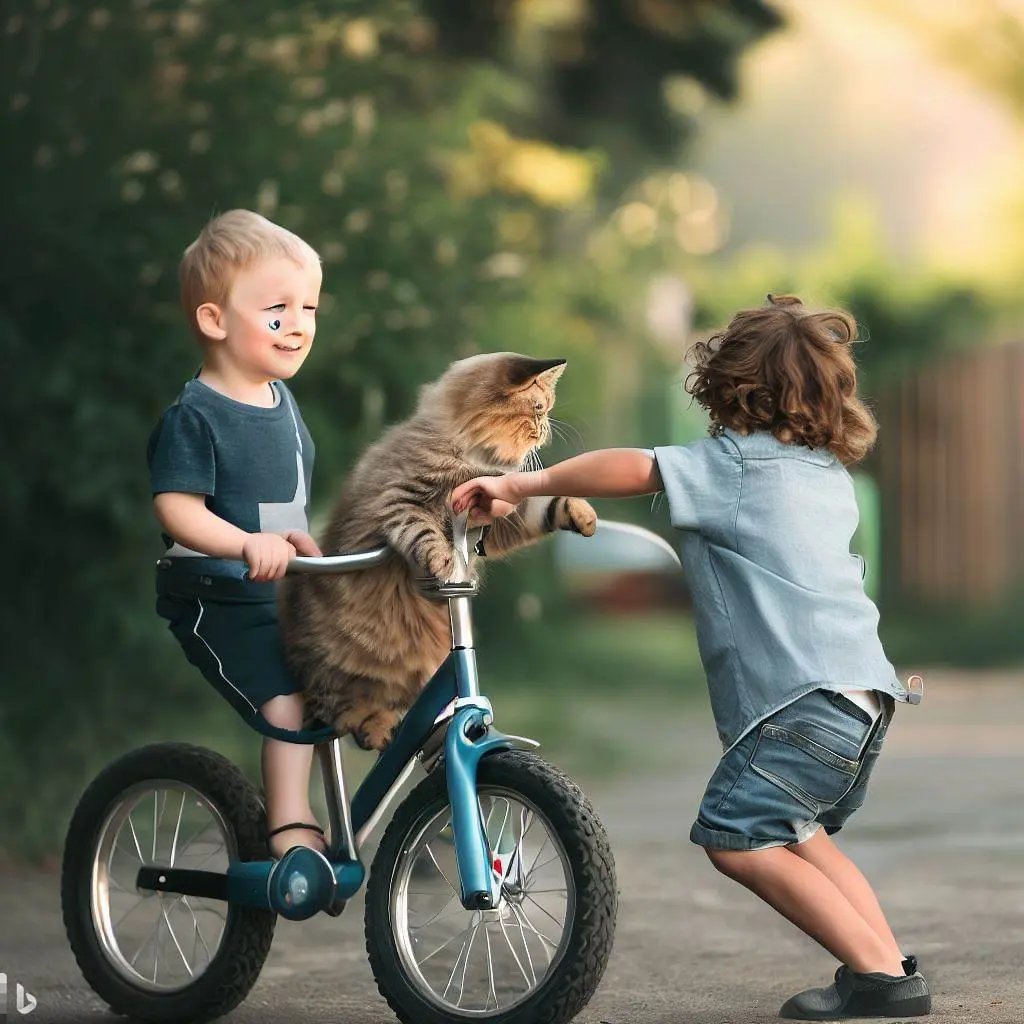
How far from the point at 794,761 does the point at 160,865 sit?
1.52m

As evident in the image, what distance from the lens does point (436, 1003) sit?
11.8ft

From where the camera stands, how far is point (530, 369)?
3578 mm

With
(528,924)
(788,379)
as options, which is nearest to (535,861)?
(528,924)

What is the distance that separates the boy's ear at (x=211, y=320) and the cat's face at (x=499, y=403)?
1.69 ft

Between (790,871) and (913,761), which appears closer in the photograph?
(790,871)

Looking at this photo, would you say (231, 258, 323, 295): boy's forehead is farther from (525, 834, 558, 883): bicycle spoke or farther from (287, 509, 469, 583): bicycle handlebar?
(525, 834, 558, 883): bicycle spoke

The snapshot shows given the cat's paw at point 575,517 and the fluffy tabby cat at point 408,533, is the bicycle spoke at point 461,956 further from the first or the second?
the cat's paw at point 575,517

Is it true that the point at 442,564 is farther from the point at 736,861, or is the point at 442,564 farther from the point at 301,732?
the point at 736,861

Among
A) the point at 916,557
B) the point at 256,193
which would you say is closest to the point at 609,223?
the point at 916,557

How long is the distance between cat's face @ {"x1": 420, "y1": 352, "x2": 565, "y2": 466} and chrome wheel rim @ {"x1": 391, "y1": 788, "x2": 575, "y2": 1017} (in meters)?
0.70

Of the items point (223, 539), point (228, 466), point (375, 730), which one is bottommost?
point (375, 730)

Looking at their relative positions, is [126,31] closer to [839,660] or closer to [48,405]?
[48,405]

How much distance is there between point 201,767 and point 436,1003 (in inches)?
32.4

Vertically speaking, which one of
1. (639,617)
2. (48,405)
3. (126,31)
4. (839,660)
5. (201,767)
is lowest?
(639,617)
